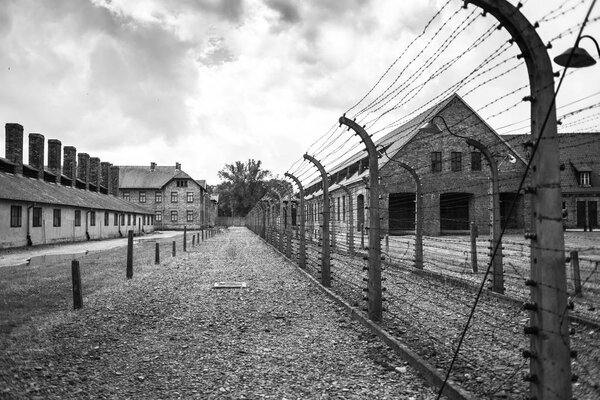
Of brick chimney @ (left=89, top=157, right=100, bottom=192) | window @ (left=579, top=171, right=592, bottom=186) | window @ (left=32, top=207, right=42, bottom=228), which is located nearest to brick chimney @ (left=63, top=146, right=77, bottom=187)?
brick chimney @ (left=89, top=157, right=100, bottom=192)

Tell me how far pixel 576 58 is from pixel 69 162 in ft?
149

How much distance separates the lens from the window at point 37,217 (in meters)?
26.6

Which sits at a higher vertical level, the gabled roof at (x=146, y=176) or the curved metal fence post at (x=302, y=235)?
the gabled roof at (x=146, y=176)

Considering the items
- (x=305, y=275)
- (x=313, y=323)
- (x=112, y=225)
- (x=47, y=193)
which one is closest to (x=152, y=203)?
(x=112, y=225)

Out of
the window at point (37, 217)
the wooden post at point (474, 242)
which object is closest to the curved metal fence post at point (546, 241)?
the wooden post at point (474, 242)

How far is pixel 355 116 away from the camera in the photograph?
257 inches

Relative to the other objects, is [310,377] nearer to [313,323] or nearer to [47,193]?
[313,323]

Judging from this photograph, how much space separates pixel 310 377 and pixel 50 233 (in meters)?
29.2

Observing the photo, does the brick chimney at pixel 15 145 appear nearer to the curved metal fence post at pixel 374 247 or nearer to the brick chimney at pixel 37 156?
the brick chimney at pixel 37 156

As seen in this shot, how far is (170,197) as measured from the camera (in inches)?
2672

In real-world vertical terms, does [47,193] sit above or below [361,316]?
above

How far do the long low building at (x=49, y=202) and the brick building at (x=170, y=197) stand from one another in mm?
19691

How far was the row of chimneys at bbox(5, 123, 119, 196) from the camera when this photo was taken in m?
30.3

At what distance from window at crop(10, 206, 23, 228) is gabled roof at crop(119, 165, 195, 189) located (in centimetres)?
4308
